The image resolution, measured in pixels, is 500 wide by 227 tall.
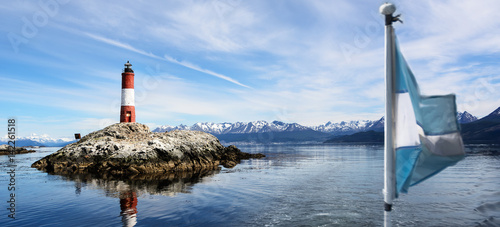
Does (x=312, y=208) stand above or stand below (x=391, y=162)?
below

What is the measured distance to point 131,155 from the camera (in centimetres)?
3519

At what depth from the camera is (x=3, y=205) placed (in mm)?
17578

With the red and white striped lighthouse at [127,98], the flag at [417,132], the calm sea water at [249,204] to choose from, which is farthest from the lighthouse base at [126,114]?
the flag at [417,132]

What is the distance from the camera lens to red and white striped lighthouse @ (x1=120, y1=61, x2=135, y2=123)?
157ft

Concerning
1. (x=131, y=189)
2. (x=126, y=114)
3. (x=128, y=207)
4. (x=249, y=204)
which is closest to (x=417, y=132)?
(x=249, y=204)

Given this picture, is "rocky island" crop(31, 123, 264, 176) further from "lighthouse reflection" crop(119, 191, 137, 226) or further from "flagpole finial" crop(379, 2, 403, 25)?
"flagpole finial" crop(379, 2, 403, 25)

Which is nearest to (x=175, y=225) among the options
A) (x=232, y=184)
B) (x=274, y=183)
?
(x=232, y=184)

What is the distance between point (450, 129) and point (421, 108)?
0.55m

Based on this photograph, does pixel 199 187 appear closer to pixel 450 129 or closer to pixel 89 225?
pixel 89 225

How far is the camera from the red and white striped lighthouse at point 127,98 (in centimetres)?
4794

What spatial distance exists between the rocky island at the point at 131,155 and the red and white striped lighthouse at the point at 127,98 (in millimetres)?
2861

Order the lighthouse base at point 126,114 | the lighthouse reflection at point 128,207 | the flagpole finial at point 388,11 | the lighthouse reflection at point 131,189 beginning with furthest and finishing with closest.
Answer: the lighthouse base at point 126,114 → the lighthouse reflection at point 131,189 → the lighthouse reflection at point 128,207 → the flagpole finial at point 388,11

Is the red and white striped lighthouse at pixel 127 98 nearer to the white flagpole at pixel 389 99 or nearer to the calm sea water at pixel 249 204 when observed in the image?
the calm sea water at pixel 249 204

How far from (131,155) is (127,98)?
52.4 feet
